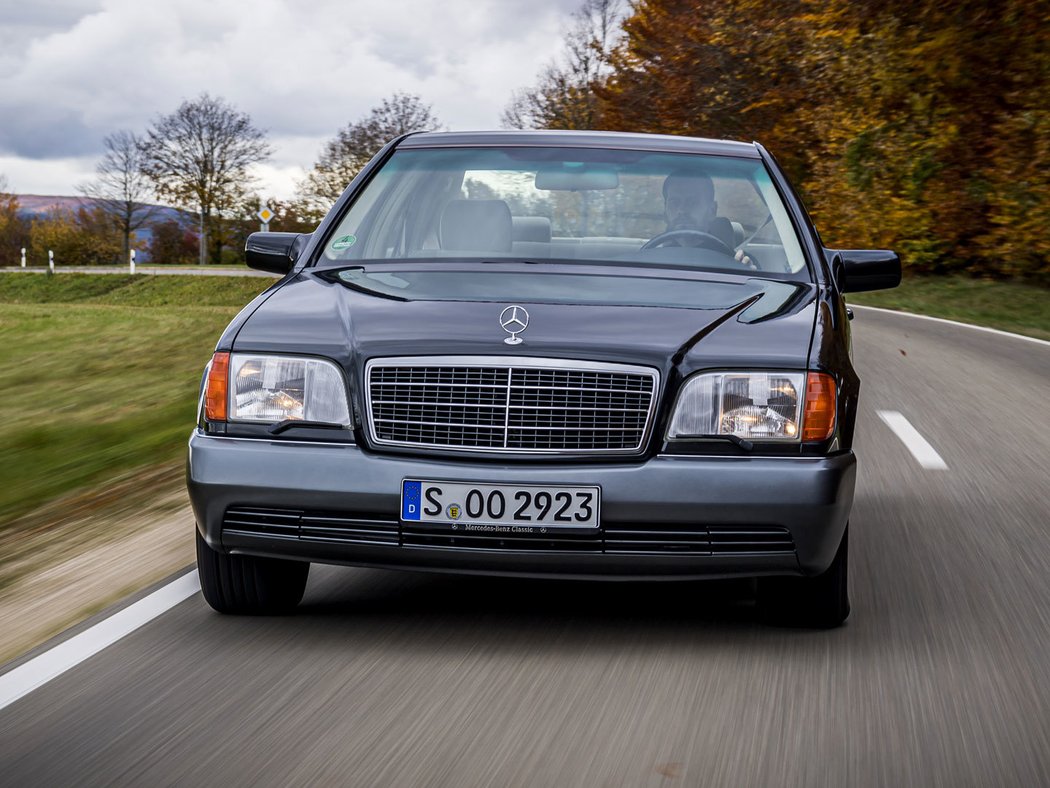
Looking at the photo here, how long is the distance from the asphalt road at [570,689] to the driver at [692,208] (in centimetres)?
132

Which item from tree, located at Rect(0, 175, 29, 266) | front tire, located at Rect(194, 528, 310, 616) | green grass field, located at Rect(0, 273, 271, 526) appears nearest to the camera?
front tire, located at Rect(194, 528, 310, 616)

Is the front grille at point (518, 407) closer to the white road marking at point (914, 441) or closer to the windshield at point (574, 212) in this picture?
the windshield at point (574, 212)

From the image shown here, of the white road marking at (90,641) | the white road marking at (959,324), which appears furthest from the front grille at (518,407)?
the white road marking at (959,324)

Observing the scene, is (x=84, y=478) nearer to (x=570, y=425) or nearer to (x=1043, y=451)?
(x=570, y=425)

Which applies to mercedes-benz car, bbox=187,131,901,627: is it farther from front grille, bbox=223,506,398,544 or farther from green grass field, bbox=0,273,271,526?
green grass field, bbox=0,273,271,526

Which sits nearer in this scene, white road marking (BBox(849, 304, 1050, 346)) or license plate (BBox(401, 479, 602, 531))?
license plate (BBox(401, 479, 602, 531))

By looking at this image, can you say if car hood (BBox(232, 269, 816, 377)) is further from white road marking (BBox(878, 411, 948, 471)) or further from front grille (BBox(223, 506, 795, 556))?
white road marking (BBox(878, 411, 948, 471))

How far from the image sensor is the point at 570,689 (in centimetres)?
379

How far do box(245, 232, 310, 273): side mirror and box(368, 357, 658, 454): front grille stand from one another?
1.50 metres

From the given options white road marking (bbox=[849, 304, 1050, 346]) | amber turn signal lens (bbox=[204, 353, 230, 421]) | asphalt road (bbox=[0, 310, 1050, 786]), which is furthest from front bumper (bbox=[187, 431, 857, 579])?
white road marking (bbox=[849, 304, 1050, 346])

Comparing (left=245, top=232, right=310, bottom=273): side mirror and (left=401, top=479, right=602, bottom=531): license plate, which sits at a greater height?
(left=245, top=232, right=310, bottom=273): side mirror

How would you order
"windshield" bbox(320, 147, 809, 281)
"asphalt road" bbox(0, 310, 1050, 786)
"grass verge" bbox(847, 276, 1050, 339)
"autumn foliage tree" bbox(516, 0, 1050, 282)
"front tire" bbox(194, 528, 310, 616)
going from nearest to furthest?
"asphalt road" bbox(0, 310, 1050, 786) → "front tire" bbox(194, 528, 310, 616) → "windshield" bbox(320, 147, 809, 281) → "grass verge" bbox(847, 276, 1050, 339) → "autumn foliage tree" bbox(516, 0, 1050, 282)

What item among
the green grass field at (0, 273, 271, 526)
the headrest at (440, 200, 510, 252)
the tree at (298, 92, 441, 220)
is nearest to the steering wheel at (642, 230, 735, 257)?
the headrest at (440, 200, 510, 252)

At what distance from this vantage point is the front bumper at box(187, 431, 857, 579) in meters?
4.00
